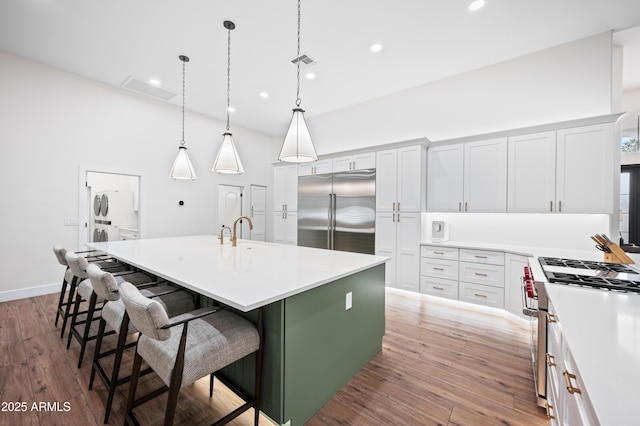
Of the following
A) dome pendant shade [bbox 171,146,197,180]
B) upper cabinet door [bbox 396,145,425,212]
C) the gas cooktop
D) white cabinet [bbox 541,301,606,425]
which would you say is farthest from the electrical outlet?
→ the gas cooktop

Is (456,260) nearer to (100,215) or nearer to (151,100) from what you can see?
(151,100)

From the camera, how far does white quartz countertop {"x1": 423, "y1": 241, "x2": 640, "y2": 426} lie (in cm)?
61

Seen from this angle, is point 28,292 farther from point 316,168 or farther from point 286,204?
point 316,168

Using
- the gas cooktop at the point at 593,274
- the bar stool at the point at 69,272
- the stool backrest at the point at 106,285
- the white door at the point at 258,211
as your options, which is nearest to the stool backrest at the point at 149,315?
the stool backrest at the point at 106,285

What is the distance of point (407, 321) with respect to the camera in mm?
3018

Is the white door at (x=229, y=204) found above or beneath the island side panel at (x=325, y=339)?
above

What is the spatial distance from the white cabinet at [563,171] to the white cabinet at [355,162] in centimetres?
188

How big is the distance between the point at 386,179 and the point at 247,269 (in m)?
2.99

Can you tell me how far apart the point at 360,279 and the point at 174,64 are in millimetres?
3872

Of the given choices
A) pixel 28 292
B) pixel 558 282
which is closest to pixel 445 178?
pixel 558 282

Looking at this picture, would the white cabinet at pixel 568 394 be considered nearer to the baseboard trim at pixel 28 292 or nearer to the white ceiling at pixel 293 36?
the white ceiling at pixel 293 36

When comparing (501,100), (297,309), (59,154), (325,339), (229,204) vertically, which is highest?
→ (501,100)

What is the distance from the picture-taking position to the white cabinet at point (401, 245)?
3840mm

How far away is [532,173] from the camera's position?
3.20 m
